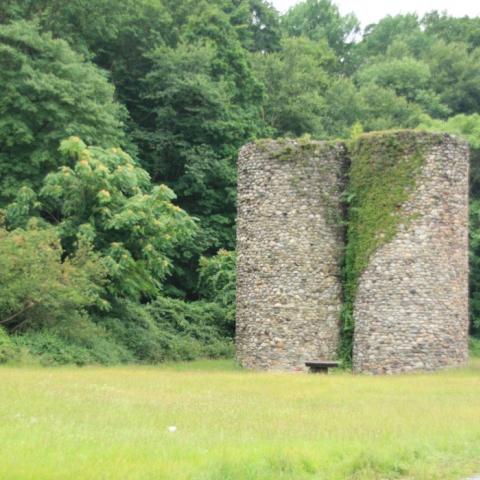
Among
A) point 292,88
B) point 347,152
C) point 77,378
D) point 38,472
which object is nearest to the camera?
point 38,472

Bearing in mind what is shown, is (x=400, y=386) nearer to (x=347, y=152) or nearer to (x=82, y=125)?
(x=347, y=152)

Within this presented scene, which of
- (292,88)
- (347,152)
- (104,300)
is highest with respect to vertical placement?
(292,88)

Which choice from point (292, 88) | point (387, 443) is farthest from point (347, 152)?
point (292, 88)

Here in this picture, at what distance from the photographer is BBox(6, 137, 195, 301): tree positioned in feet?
99.1

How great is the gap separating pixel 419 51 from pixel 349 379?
51.4 m

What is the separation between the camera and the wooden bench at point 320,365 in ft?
88.9

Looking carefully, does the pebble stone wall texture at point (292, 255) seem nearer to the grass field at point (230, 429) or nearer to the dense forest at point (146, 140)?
the dense forest at point (146, 140)

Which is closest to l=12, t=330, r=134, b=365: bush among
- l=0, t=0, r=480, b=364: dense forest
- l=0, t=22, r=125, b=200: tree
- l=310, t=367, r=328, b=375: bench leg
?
l=0, t=0, r=480, b=364: dense forest

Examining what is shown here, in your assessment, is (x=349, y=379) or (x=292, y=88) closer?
(x=349, y=379)

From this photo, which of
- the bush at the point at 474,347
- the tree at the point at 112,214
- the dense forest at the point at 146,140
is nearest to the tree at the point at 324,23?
the dense forest at the point at 146,140

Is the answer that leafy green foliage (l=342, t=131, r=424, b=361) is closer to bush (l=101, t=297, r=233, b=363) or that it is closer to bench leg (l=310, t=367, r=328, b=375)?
bench leg (l=310, t=367, r=328, b=375)

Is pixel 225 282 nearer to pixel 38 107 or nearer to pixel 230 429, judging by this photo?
pixel 38 107

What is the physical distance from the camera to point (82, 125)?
33938 millimetres

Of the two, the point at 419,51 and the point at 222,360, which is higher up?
the point at 419,51
